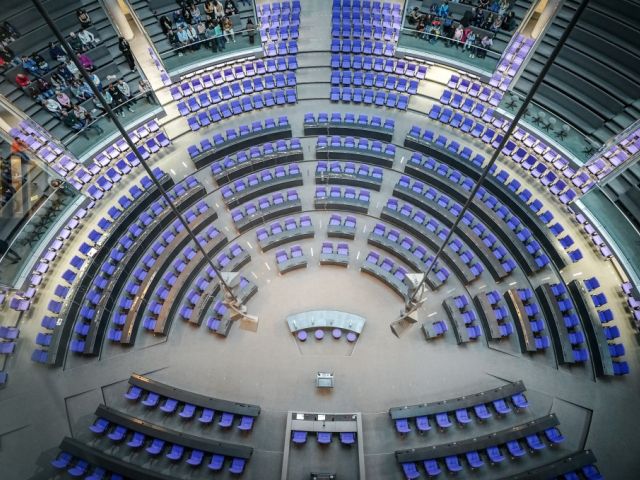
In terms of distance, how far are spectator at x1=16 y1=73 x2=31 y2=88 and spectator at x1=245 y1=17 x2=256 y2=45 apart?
1227 cm

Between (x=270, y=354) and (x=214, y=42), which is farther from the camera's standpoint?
(x=214, y=42)

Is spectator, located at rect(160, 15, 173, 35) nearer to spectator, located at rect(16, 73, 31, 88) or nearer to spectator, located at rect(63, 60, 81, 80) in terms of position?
spectator, located at rect(63, 60, 81, 80)

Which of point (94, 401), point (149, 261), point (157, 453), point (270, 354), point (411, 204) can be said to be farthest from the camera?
point (411, 204)

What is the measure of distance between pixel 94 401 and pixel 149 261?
6286 mm

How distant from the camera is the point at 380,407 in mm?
17000

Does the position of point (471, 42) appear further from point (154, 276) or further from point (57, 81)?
point (57, 81)

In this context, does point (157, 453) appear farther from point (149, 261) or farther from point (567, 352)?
point (567, 352)

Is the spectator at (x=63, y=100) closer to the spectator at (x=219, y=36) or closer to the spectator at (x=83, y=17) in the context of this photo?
the spectator at (x=83, y=17)

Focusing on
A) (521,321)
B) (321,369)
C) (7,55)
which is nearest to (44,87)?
(7,55)

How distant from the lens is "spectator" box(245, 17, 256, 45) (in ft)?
84.4

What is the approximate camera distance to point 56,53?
→ 2220cm

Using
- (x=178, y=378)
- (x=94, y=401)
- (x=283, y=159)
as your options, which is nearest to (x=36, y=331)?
(x=94, y=401)

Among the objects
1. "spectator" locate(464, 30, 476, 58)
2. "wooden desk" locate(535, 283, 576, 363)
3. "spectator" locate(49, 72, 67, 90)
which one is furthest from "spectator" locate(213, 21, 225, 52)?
"wooden desk" locate(535, 283, 576, 363)

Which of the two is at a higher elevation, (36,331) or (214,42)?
(214,42)
